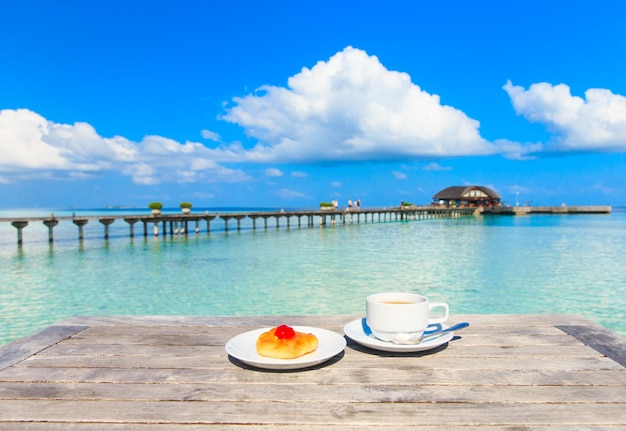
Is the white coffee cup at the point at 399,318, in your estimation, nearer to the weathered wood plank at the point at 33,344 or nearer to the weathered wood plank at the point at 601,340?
the weathered wood plank at the point at 601,340

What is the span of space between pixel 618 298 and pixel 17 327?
1224 cm

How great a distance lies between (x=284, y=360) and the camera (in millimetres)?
1459

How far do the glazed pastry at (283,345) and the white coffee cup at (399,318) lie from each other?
0.81 ft

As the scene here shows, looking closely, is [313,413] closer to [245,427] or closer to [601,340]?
[245,427]

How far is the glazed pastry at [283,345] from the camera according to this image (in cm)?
147

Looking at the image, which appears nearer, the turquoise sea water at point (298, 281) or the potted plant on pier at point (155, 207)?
the turquoise sea water at point (298, 281)

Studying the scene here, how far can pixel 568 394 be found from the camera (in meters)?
1.30

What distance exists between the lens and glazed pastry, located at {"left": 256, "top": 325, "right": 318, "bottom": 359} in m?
1.47

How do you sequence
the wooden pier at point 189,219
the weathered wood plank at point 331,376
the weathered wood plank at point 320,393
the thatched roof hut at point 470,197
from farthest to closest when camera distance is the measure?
1. the thatched roof hut at point 470,197
2. the wooden pier at point 189,219
3. the weathered wood plank at point 331,376
4. the weathered wood plank at point 320,393

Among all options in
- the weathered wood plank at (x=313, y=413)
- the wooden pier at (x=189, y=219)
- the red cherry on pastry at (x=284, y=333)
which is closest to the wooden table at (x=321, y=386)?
the weathered wood plank at (x=313, y=413)

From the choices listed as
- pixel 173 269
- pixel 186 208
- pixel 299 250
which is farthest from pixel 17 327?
pixel 186 208

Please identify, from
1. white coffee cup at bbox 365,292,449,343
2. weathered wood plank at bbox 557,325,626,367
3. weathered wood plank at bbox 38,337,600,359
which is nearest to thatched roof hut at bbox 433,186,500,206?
weathered wood plank at bbox 557,325,626,367

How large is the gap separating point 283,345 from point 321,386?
7.5 inches

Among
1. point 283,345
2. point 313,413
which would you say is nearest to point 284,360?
point 283,345
